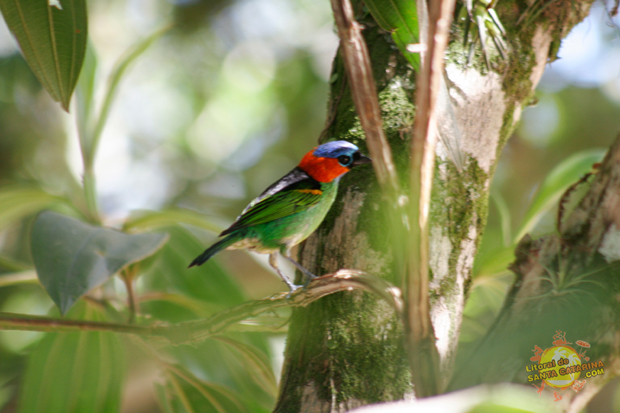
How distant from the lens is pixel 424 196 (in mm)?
994

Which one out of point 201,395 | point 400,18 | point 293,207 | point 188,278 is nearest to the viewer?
point 400,18

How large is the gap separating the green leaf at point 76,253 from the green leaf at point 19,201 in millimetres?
630

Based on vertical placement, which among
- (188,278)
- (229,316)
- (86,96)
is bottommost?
(229,316)

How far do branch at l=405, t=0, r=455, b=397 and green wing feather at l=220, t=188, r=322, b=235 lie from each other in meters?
0.74

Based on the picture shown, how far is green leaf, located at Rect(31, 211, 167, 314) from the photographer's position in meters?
1.31

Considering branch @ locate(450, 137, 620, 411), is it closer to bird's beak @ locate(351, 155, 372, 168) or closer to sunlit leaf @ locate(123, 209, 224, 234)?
bird's beak @ locate(351, 155, 372, 168)

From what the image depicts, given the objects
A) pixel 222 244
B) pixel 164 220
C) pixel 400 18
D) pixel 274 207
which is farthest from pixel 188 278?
pixel 400 18

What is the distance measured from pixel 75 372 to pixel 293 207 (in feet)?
4.05

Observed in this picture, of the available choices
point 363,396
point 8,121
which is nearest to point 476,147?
point 363,396

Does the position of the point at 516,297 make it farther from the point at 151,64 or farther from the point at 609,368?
the point at 151,64

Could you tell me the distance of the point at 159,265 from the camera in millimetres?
2623

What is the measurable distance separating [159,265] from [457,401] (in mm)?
2173

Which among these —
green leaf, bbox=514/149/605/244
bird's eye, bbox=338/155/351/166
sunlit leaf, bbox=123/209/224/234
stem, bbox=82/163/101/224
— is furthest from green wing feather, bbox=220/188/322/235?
green leaf, bbox=514/149/605/244

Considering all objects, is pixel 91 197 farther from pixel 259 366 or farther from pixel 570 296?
pixel 570 296
